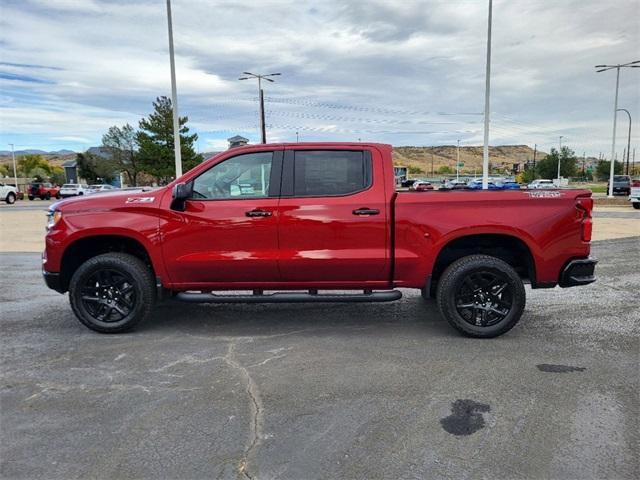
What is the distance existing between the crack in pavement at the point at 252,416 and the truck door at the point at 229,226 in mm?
908

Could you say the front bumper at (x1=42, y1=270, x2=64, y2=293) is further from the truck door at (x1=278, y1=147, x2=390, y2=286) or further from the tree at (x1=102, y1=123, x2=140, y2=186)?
the tree at (x1=102, y1=123, x2=140, y2=186)

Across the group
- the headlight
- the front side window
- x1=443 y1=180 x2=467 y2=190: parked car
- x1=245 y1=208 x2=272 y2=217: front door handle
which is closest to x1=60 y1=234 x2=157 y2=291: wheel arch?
the headlight

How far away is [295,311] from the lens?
6281 millimetres

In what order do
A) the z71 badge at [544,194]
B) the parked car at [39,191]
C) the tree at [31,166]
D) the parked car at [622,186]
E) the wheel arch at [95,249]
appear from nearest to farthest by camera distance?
the z71 badge at [544,194] < the wheel arch at [95,249] < the parked car at [622,186] < the parked car at [39,191] < the tree at [31,166]

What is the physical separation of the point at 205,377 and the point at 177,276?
1459mm

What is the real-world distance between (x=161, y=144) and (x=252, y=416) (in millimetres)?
55862

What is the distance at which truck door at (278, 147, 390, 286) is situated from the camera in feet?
16.7

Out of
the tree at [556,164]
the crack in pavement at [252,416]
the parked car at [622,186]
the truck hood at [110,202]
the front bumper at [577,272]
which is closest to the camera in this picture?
the crack in pavement at [252,416]

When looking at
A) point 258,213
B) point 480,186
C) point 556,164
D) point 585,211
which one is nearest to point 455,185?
point 480,186

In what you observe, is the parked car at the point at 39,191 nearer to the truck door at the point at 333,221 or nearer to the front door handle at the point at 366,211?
the truck door at the point at 333,221

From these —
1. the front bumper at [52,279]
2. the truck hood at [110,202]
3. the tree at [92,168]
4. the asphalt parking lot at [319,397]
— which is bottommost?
the asphalt parking lot at [319,397]

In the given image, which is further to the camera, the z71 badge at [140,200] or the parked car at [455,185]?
the parked car at [455,185]

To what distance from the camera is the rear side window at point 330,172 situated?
17.1 ft

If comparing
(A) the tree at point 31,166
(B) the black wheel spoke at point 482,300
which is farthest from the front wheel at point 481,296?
(A) the tree at point 31,166
